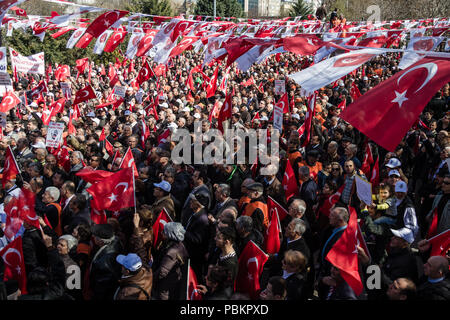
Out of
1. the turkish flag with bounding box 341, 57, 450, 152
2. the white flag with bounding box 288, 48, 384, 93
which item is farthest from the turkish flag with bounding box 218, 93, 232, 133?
the turkish flag with bounding box 341, 57, 450, 152

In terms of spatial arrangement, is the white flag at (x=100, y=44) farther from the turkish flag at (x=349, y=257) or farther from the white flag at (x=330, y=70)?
the turkish flag at (x=349, y=257)

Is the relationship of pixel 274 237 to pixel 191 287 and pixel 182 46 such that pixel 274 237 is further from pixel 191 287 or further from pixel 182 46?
pixel 182 46

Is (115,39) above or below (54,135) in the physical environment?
above

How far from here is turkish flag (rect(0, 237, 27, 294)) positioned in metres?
4.04

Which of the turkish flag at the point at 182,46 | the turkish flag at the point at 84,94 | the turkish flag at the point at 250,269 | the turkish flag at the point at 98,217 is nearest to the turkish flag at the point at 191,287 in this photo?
the turkish flag at the point at 250,269

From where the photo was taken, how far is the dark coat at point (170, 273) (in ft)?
13.5

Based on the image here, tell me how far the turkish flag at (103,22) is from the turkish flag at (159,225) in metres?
6.26

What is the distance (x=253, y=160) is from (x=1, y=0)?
211 inches

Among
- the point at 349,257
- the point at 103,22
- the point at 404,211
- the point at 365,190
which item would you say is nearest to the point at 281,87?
Result: the point at 103,22

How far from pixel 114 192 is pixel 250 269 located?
7.06ft

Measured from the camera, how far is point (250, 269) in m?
4.18

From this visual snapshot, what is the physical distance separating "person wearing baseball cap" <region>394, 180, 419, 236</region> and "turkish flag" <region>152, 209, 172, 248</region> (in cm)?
296

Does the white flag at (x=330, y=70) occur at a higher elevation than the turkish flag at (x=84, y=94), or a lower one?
higher

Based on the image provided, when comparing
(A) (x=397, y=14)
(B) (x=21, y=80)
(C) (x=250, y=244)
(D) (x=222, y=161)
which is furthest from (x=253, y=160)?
(A) (x=397, y=14)
